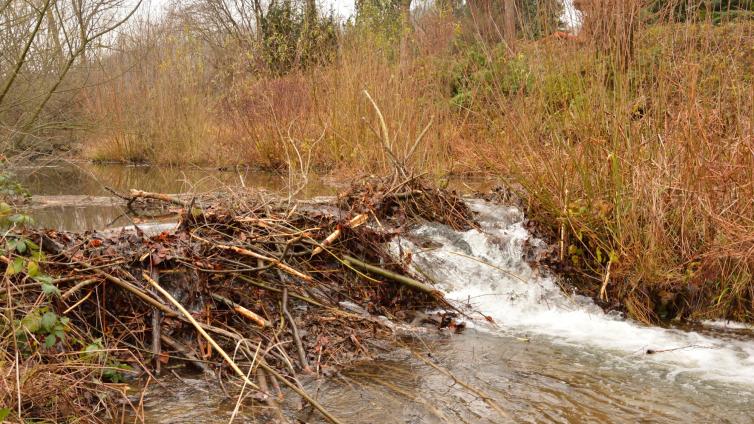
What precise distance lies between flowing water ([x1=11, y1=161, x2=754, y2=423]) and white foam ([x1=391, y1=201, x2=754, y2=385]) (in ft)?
0.03

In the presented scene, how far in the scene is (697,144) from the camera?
397cm

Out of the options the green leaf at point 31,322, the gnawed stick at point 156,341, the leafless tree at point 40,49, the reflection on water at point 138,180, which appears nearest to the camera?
the green leaf at point 31,322

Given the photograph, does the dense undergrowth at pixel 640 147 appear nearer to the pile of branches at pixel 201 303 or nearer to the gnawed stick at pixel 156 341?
the pile of branches at pixel 201 303

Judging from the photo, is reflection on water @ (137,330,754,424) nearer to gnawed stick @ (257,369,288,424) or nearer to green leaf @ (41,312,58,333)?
gnawed stick @ (257,369,288,424)

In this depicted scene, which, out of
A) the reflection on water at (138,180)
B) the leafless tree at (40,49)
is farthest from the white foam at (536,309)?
the leafless tree at (40,49)

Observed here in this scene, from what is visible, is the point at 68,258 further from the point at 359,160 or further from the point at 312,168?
the point at 312,168

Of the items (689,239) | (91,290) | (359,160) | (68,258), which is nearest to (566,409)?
(689,239)

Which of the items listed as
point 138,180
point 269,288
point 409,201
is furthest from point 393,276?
point 138,180

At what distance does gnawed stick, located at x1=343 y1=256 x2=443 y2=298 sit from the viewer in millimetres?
3873

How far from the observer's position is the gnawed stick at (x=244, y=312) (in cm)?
310

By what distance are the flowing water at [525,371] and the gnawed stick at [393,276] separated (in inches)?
11.2

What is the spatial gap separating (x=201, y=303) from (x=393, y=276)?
3.77 ft

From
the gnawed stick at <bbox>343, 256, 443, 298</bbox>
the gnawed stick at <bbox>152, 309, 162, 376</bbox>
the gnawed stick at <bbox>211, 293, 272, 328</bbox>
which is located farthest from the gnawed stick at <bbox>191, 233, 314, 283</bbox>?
the gnawed stick at <bbox>152, 309, 162, 376</bbox>

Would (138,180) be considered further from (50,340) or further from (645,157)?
(50,340)
